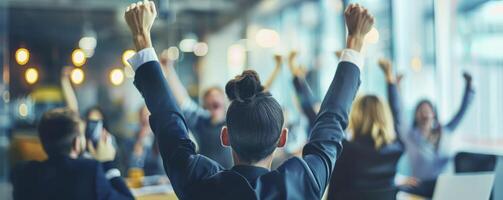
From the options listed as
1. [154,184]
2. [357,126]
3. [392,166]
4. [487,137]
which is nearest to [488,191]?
[392,166]

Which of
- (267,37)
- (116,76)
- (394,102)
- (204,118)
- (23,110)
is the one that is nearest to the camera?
(394,102)

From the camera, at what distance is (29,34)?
5.77 meters

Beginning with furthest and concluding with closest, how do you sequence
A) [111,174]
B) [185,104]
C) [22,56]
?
[22,56], [185,104], [111,174]

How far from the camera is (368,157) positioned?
277cm

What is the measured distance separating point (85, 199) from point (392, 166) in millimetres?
1540

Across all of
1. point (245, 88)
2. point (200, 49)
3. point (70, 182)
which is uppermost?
point (200, 49)

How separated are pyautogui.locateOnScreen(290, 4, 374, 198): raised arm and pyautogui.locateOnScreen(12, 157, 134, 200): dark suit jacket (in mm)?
1026

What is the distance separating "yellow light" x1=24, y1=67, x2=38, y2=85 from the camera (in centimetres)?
543

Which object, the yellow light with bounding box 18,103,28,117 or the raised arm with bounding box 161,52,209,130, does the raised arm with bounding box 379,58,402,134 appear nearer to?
the raised arm with bounding box 161,52,209,130

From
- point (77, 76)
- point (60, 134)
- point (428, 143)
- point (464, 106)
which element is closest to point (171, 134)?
point (60, 134)

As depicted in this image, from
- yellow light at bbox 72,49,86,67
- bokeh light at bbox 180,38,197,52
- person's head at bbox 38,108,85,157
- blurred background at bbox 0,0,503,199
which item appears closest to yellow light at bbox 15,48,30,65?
blurred background at bbox 0,0,503,199

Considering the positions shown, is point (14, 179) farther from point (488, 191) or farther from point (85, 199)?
point (488, 191)

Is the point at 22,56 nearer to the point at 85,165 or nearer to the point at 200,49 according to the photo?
the point at 200,49

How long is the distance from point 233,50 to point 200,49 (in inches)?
17.4
